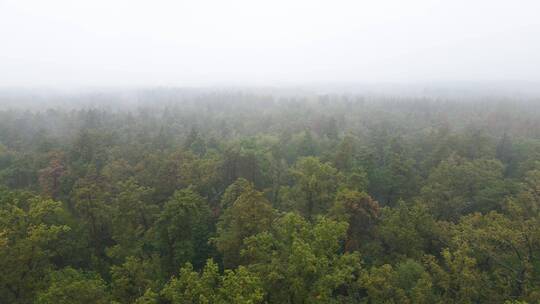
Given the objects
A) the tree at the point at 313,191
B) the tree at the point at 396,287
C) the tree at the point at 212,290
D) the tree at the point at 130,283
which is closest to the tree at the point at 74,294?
the tree at the point at 130,283

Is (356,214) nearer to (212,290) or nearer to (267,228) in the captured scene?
(267,228)

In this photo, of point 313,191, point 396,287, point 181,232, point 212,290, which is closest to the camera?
point 212,290

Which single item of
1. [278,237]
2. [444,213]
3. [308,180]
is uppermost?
[308,180]

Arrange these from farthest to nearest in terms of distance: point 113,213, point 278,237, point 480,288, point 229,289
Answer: point 113,213 → point 278,237 → point 480,288 → point 229,289

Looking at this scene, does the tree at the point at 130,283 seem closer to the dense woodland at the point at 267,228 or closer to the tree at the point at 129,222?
the dense woodland at the point at 267,228

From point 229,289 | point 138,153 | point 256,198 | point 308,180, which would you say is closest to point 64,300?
point 229,289

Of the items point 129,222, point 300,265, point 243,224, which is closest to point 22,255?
A: point 129,222

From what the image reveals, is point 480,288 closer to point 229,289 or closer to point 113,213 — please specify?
point 229,289

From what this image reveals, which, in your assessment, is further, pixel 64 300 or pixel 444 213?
pixel 444 213

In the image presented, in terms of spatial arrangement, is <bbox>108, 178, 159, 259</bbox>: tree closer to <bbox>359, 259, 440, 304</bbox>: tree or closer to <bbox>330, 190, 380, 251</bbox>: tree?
<bbox>330, 190, 380, 251</bbox>: tree
